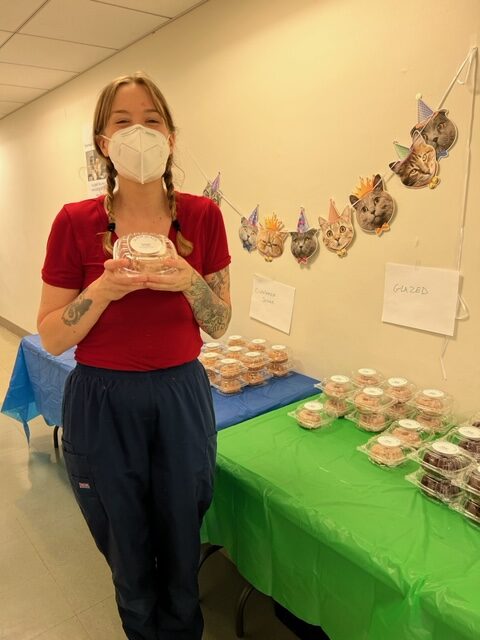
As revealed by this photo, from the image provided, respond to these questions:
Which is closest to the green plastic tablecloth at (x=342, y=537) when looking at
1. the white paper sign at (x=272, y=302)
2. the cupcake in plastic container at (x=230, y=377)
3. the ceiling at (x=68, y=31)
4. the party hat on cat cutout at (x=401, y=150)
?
the cupcake in plastic container at (x=230, y=377)

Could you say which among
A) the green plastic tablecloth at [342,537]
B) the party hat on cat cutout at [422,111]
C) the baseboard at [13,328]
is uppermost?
the party hat on cat cutout at [422,111]

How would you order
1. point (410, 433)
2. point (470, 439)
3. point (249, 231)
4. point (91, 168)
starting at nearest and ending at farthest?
point (470, 439) → point (410, 433) → point (249, 231) → point (91, 168)

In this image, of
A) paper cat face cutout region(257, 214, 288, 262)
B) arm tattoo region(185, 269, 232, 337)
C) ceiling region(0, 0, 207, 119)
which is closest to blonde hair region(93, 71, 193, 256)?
arm tattoo region(185, 269, 232, 337)

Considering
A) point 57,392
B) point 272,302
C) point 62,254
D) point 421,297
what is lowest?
point 57,392

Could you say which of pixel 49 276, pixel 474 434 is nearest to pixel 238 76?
pixel 49 276

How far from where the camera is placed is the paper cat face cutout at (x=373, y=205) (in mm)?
1623

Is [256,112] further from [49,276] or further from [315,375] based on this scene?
[49,276]

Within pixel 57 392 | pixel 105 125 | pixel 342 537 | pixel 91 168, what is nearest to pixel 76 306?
pixel 105 125

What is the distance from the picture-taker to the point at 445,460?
3.84 ft

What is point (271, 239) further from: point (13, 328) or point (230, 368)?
point (13, 328)

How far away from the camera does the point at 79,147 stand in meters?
3.49

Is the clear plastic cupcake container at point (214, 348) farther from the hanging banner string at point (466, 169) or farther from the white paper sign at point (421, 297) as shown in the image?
the hanging banner string at point (466, 169)

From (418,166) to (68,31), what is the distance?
81.7 inches

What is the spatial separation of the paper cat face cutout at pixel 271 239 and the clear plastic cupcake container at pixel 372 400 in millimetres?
795
